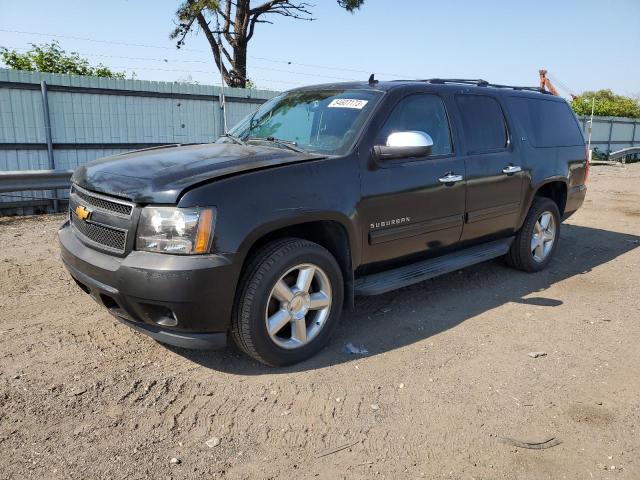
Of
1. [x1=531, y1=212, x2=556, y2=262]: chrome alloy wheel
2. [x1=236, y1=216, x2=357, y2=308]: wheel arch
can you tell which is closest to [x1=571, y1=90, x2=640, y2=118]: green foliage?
[x1=531, y1=212, x2=556, y2=262]: chrome alloy wheel

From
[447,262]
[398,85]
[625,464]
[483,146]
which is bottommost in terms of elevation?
[625,464]

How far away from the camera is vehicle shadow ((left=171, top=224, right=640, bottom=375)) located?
365 centimetres

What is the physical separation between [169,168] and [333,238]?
4.01 ft

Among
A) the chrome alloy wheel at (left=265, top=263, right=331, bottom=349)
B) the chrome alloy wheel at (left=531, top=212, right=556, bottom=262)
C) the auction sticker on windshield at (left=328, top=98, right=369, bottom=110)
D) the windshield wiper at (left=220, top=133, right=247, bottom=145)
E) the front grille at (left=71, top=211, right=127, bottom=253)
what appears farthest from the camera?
the chrome alloy wheel at (left=531, top=212, right=556, bottom=262)

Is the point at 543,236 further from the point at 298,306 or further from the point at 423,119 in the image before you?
the point at 298,306

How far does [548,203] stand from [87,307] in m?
4.80

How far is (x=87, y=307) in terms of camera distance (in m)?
4.37

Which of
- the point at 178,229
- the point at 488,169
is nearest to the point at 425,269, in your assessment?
the point at 488,169

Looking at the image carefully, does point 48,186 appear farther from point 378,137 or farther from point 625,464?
point 625,464

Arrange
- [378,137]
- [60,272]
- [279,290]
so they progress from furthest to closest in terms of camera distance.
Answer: [60,272]
[378,137]
[279,290]

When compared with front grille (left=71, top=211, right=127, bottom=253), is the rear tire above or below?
below

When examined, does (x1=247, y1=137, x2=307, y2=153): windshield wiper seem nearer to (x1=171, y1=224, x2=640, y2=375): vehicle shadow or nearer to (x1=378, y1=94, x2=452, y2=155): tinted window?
(x1=378, y1=94, x2=452, y2=155): tinted window

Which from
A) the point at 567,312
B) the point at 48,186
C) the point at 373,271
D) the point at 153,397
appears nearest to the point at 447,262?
the point at 373,271

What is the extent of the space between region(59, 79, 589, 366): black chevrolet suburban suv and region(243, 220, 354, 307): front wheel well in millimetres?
10
